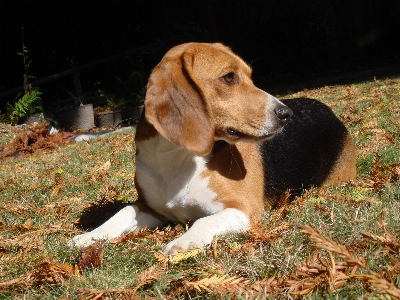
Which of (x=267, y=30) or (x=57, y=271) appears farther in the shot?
(x=267, y=30)

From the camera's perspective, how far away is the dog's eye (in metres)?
3.61

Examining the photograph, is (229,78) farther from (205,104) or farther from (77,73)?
(77,73)

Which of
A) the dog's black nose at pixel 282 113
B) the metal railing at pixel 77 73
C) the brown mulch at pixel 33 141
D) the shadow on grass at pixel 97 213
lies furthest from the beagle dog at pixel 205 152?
A: the metal railing at pixel 77 73

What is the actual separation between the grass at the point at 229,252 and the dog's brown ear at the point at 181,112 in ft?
2.14

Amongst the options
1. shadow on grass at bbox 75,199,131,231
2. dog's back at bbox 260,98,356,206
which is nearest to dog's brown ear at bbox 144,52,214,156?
dog's back at bbox 260,98,356,206

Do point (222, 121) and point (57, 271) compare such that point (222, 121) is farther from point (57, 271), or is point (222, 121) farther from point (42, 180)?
point (42, 180)

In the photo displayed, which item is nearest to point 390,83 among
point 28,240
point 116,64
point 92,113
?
point 92,113

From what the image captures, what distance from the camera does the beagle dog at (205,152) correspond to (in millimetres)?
3400

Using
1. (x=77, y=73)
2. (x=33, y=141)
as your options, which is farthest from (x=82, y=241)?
(x=77, y=73)

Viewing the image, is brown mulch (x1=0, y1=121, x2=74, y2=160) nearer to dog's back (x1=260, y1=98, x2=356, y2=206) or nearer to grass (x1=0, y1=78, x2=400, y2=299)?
grass (x1=0, y1=78, x2=400, y2=299)

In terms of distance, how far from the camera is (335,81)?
13.9 meters

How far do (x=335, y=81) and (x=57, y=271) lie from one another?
1233cm

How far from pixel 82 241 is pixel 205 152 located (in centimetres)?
97

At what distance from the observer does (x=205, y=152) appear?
3.40 meters
